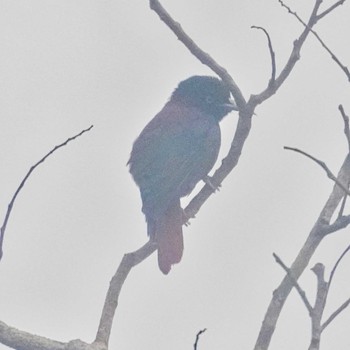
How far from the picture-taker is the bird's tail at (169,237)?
7.50 metres

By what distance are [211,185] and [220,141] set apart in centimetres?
265

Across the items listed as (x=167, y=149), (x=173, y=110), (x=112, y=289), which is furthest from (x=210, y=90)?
(x=112, y=289)

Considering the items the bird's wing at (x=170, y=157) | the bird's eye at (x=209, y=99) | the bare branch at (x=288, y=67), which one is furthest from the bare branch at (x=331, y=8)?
the bird's eye at (x=209, y=99)

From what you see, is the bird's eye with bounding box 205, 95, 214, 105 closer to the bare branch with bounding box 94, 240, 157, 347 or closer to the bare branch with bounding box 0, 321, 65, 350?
the bare branch with bounding box 94, 240, 157, 347

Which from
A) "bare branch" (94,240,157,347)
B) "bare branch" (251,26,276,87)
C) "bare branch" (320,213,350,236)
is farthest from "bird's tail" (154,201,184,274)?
"bare branch" (320,213,350,236)

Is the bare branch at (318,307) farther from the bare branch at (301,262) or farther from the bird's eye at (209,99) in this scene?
the bird's eye at (209,99)

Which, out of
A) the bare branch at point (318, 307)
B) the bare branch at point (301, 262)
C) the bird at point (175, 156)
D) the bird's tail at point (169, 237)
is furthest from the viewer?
the bird at point (175, 156)

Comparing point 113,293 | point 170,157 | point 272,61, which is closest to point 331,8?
point 272,61

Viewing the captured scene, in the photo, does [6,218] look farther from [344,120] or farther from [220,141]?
[220,141]

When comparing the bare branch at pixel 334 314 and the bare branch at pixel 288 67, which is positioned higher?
the bare branch at pixel 288 67

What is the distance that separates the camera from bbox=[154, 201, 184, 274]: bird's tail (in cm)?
750

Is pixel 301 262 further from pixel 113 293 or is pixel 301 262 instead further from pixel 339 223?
pixel 113 293

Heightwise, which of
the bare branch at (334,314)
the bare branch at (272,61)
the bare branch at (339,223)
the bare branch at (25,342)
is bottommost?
the bare branch at (25,342)

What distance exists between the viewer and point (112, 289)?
5.61 m
